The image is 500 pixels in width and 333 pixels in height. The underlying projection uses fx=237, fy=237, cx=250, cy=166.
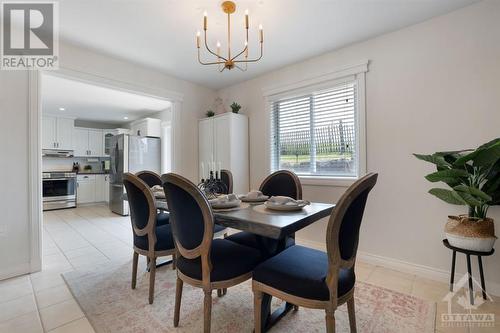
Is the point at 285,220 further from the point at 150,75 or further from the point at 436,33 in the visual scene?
the point at 150,75

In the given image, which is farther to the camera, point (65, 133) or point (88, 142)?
point (88, 142)

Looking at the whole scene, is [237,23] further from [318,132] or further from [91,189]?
Result: [91,189]

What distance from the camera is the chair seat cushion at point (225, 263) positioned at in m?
1.44

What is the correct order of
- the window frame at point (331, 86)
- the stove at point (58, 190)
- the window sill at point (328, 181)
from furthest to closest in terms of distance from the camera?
the stove at point (58, 190), the window sill at point (328, 181), the window frame at point (331, 86)

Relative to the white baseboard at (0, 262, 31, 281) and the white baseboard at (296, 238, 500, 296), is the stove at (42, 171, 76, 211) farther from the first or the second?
the white baseboard at (296, 238, 500, 296)

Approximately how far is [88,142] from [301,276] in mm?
7577

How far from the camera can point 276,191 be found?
247 cm

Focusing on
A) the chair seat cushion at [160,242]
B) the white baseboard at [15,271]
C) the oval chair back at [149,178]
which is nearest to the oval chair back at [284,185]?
the chair seat cushion at [160,242]

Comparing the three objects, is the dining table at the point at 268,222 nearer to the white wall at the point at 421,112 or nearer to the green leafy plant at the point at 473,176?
the green leafy plant at the point at 473,176

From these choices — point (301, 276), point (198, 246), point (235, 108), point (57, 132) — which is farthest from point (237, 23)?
point (57, 132)

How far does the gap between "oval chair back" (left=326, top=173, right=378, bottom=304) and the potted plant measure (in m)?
1.01

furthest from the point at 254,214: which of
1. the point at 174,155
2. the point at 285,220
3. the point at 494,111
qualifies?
the point at 174,155

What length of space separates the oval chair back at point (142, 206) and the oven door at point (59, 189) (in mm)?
5259

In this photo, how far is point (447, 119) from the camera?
221 cm
